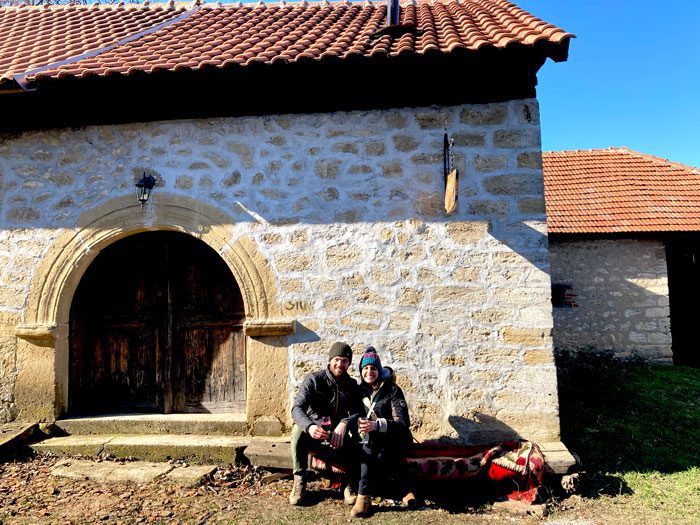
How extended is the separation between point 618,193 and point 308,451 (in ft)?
29.3

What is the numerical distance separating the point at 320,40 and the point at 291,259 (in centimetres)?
232

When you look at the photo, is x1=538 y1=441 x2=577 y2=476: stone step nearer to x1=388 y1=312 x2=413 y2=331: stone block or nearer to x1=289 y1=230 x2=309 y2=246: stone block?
x1=388 y1=312 x2=413 y2=331: stone block

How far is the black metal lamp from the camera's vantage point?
4.51 m

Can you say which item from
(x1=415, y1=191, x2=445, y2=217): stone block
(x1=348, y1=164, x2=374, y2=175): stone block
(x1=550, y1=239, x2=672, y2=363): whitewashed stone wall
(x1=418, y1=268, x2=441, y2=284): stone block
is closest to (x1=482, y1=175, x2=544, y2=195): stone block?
(x1=415, y1=191, x2=445, y2=217): stone block

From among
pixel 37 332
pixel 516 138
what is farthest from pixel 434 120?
pixel 37 332

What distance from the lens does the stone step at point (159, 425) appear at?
446cm

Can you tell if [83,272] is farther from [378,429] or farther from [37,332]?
[378,429]

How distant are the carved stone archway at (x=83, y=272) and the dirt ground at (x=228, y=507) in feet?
2.72

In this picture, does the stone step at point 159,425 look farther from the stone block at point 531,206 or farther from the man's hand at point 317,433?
the stone block at point 531,206

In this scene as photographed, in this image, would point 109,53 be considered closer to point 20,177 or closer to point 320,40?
point 20,177

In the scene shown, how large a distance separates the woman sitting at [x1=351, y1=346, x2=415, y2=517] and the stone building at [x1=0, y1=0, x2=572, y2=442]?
1.82 ft

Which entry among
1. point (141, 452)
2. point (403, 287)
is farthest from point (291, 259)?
point (141, 452)

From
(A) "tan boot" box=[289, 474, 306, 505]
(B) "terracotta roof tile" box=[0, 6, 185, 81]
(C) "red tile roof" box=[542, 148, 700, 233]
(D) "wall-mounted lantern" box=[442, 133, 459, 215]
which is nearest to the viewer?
(A) "tan boot" box=[289, 474, 306, 505]

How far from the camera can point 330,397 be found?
378 centimetres
